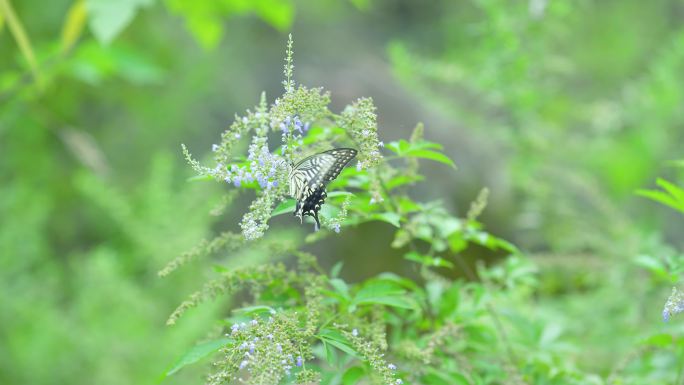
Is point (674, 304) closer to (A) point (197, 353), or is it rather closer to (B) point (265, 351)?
(B) point (265, 351)

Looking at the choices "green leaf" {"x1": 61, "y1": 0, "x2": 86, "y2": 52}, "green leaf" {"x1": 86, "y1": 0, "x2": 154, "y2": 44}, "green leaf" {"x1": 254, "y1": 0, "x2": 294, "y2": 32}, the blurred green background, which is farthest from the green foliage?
"green leaf" {"x1": 61, "y1": 0, "x2": 86, "y2": 52}

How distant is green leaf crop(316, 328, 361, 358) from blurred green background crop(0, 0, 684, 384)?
3.27ft

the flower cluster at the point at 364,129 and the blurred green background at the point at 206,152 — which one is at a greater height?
the blurred green background at the point at 206,152

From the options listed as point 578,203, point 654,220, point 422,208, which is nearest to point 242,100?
point 578,203

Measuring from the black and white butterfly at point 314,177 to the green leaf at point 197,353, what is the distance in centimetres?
30

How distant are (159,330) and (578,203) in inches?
110

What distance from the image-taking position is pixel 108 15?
8.13ft

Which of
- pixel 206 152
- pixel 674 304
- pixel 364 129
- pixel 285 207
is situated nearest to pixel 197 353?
pixel 285 207

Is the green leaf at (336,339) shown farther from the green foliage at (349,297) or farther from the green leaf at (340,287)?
the green leaf at (340,287)

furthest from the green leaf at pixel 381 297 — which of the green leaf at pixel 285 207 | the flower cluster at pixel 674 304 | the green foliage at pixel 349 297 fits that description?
the flower cluster at pixel 674 304

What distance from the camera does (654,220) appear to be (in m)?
5.10

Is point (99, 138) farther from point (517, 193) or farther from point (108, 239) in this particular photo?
point (517, 193)

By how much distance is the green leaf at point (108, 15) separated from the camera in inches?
95.7

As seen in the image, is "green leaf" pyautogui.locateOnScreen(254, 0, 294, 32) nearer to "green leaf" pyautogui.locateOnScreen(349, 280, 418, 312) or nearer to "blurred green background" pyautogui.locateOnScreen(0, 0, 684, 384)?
"blurred green background" pyautogui.locateOnScreen(0, 0, 684, 384)
